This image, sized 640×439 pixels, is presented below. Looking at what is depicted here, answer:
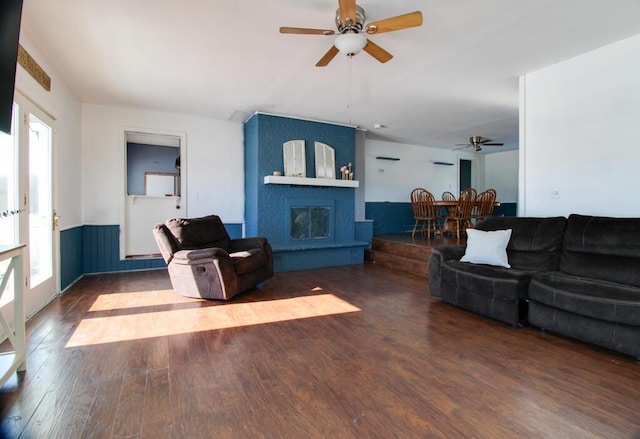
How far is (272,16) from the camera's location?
8.44ft

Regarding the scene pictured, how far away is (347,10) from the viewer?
2.26 m

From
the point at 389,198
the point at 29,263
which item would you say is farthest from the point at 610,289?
the point at 389,198

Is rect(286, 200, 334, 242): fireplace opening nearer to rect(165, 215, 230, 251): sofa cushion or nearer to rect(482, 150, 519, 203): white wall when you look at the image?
rect(165, 215, 230, 251): sofa cushion

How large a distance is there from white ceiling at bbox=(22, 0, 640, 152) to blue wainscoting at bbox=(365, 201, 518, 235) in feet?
9.25

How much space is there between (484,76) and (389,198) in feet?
13.4

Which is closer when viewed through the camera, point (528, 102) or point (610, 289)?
point (610, 289)

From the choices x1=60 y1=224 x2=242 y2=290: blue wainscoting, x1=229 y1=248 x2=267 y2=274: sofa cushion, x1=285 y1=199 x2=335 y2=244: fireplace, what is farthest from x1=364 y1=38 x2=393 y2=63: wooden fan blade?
x1=60 y1=224 x2=242 y2=290: blue wainscoting

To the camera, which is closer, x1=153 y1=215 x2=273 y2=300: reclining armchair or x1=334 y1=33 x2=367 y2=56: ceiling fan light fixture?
x1=334 y1=33 x2=367 y2=56: ceiling fan light fixture

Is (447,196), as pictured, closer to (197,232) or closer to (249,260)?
(249,260)

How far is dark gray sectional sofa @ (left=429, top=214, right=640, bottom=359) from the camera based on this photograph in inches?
87.8

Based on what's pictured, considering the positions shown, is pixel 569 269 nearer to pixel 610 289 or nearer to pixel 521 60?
pixel 610 289

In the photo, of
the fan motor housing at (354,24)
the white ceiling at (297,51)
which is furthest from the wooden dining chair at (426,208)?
the fan motor housing at (354,24)

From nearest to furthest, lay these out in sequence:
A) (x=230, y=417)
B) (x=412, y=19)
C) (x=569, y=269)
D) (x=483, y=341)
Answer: (x=230, y=417) < (x=412, y=19) < (x=483, y=341) < (x=569, y=269)

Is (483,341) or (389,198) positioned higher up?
(389,198)
